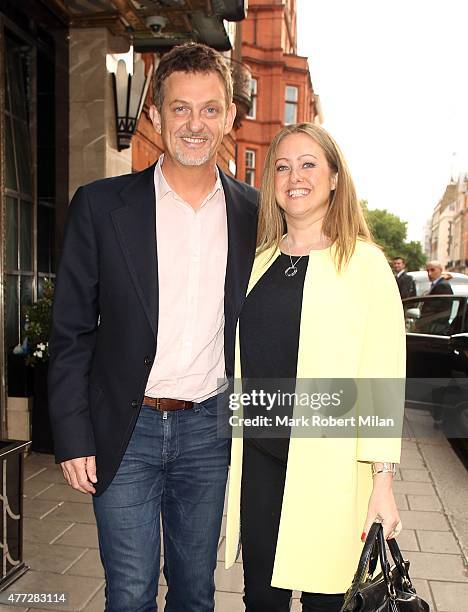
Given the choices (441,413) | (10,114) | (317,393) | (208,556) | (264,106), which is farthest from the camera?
(264,106)

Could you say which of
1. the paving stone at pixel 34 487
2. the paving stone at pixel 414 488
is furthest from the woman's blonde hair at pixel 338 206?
the paving stone at pixel 414 488

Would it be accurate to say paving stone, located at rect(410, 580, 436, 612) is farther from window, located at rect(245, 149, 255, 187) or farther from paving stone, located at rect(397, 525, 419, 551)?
window, located at rect(245, 149, 255, 187)

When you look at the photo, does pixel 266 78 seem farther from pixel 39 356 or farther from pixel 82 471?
pixel 82 471

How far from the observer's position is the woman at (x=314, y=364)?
2.16 meters

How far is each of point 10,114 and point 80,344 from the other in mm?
4328

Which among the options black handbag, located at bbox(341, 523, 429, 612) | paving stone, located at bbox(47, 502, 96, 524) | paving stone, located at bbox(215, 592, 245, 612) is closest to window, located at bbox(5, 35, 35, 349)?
paving stone, located at bbox(47, 502, 96, 524)

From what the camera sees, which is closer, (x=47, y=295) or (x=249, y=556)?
(x=249, y=556)

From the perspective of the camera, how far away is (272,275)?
236cm

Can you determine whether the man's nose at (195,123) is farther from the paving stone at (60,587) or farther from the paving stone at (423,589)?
the paving stone at (423,589)

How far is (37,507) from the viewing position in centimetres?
472

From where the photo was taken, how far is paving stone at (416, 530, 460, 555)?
418 cm

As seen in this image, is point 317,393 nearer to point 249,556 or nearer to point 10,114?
point 249,556

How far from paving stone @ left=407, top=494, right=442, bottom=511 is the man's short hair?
3.79m

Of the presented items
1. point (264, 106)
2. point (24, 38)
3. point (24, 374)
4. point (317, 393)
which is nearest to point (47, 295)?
point (24, 374)
